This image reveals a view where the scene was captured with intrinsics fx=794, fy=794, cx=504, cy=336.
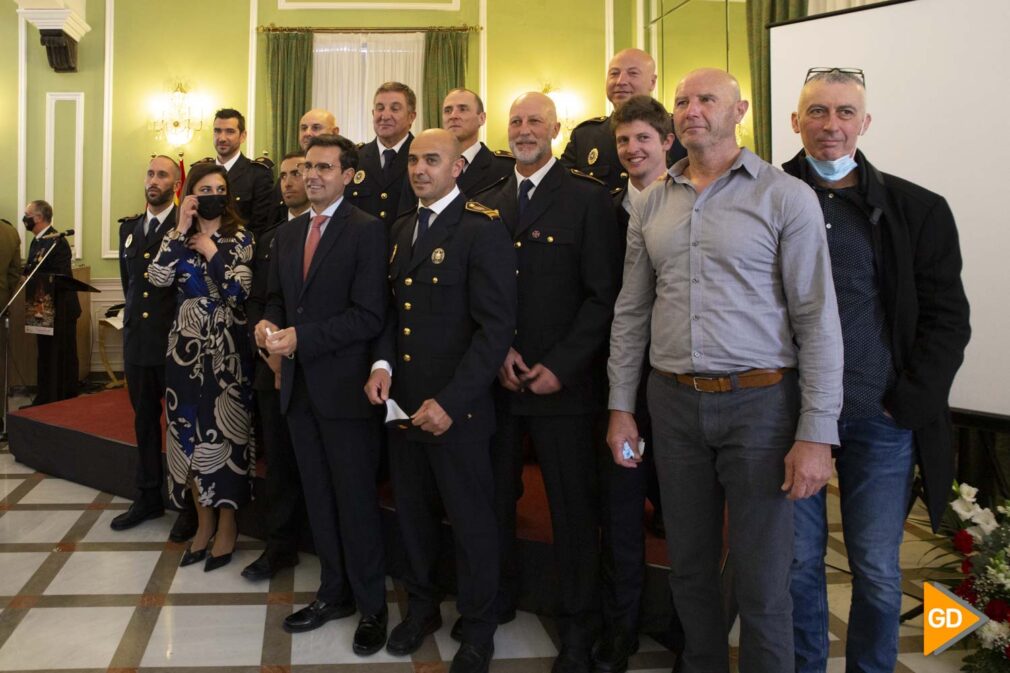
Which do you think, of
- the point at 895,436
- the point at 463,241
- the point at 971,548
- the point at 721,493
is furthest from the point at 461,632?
the point at 971,548

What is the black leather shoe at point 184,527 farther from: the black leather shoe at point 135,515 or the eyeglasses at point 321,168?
the eyeglasses at point 321,168

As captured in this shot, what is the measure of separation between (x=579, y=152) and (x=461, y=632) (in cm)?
176

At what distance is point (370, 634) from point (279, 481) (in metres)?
0.80

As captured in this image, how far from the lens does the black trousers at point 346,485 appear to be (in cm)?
249

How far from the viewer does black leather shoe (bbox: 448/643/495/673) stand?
2277 mm

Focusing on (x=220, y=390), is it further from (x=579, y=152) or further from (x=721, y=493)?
(x=721, y=493)

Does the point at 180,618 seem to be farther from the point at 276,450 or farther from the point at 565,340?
the point at 565,340

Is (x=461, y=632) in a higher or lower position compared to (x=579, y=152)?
lower

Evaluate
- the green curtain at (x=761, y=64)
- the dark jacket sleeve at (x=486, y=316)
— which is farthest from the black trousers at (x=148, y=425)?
the green curtain at (x=761, y=64)

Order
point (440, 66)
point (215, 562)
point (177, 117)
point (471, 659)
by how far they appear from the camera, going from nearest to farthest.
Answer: point (471, 659) → point (215, 562) → point (177, 117) → point (440, 66)

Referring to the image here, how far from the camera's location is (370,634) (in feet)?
8.16

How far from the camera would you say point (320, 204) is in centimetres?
253

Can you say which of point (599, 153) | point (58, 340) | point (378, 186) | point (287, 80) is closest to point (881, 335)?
point (599, 153)

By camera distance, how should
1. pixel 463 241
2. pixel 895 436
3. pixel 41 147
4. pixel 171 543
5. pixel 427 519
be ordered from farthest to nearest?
pixel 41 147, pixel 171 543, pixel 427 519, pixel 463 241, pixel 895 436
